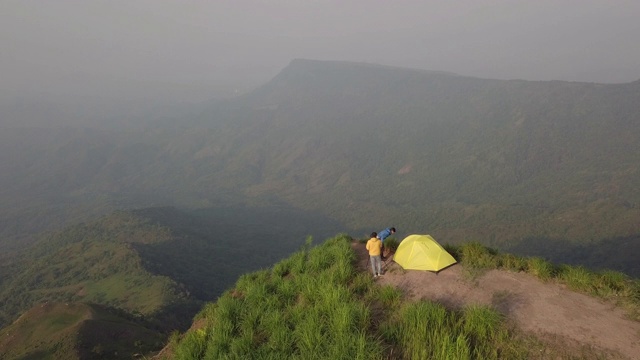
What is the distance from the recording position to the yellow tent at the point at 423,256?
1213cm

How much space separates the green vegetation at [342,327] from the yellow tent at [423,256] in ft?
5.85

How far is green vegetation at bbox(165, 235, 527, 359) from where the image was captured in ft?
24.7

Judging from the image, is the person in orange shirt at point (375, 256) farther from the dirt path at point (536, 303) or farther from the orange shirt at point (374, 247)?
the dirt path at point (536, 303)

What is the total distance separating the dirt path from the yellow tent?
0.76 ft

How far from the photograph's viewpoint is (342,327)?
8148 millimetres

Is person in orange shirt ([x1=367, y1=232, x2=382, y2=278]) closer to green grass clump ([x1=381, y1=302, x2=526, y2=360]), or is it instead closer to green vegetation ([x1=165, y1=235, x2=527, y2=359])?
green vegetation ([x1=165, y1=235, x2=527, y2=359])

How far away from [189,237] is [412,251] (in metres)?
188

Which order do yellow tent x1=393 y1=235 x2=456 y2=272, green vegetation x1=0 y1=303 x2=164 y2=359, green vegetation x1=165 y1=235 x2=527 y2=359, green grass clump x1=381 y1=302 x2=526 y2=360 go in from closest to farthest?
green grass clump x1=381 y1=302 x2=526 y2=360, green vegetation x1=165 y1=235 x2=527 y2=359, yellow tent x1=393 y1=235 x2=456 y2=272, green vegetation x1=0 y1=303 x2=164 y2=359

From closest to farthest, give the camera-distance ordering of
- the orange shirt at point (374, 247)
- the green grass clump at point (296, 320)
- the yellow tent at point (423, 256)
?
1. the green grass clump at point (296, 320)
2. the yellow tent at point (423, 256)
3. the orange shirt at point (374, 247)

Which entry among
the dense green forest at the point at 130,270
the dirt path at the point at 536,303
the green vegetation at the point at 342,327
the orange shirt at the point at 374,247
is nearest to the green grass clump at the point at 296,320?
the green vegetation at the point at 342,327

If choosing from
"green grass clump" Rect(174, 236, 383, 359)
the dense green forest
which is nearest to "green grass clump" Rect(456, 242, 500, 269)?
"green grass clump" Rect(174, 236, 383, 359)

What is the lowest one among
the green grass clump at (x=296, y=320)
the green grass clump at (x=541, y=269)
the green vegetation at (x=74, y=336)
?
the green vegetation at (x=74, y=336)

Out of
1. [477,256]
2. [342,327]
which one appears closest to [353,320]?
[342,327]

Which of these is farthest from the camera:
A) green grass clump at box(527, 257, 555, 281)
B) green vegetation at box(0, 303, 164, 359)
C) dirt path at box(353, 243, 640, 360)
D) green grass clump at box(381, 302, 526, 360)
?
green vegetation at box(0, 303, 164, 359)
